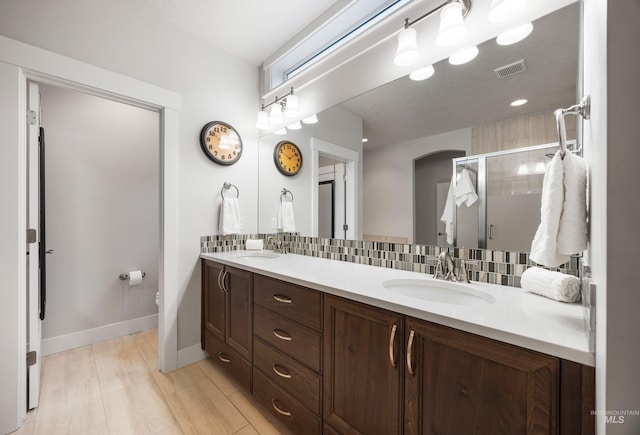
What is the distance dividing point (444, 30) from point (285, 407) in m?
1.97

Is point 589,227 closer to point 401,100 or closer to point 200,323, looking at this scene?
point 401,100

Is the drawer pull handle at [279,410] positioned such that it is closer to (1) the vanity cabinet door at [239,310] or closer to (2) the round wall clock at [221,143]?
(1) the vanity cabinet door at [239,310]

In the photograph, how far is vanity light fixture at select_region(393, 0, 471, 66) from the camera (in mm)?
1153

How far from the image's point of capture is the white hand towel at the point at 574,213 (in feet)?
2.34

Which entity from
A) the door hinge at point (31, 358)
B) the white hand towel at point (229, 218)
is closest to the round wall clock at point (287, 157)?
the white hand towel at point (229, 218)

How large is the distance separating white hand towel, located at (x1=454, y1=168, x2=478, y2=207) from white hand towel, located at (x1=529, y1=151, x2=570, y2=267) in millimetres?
492

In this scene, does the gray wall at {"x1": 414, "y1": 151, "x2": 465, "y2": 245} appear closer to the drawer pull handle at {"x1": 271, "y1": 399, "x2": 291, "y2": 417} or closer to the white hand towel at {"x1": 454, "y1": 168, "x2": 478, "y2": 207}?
the white hand towel at {"x1": 454, "y1": 168, "x2": 478, "y2": 207}

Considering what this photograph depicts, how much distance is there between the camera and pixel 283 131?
2354 millimetres

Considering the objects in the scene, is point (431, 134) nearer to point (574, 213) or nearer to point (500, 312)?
point (574, 213)

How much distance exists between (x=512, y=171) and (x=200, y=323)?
2.39 meters

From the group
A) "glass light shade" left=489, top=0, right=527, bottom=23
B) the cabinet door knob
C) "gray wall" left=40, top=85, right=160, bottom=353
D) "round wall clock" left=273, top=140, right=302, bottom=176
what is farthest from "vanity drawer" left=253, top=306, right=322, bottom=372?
"gray wall" left=40, top=85, right=160, bottom=353

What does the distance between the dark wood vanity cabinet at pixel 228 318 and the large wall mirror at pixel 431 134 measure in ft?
2.38

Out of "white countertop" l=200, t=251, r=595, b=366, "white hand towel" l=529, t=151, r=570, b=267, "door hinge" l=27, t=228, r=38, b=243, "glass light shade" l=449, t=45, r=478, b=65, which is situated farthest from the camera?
"door hinge" l=27, t=228, r=38, b=243
